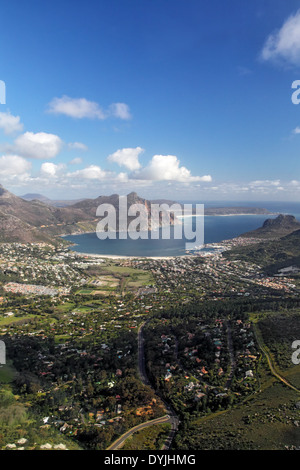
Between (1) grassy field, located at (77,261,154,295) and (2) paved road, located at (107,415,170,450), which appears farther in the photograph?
(1) grassy field, located at (77,261,154,295)

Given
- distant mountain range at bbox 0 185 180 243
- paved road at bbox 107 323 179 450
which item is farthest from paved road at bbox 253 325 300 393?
distant mountain range at bbox 0 185 180 243

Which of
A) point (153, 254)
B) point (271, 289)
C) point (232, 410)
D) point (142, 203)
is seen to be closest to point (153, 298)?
point (271, 289)

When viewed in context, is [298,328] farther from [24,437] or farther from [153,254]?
[153,254]

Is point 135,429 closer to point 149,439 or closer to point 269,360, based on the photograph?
point 149,439

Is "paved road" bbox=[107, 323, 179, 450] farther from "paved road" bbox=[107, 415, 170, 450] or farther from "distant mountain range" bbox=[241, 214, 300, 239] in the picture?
"distant mountain range" bbox=[241, 214, 300, 239]

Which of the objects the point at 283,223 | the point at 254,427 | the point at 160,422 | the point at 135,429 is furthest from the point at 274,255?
the point at 135,429

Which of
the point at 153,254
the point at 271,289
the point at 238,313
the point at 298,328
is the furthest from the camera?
the point at 153,254

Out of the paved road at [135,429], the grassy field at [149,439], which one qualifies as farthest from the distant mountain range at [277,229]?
the grassy field at [149,439]
